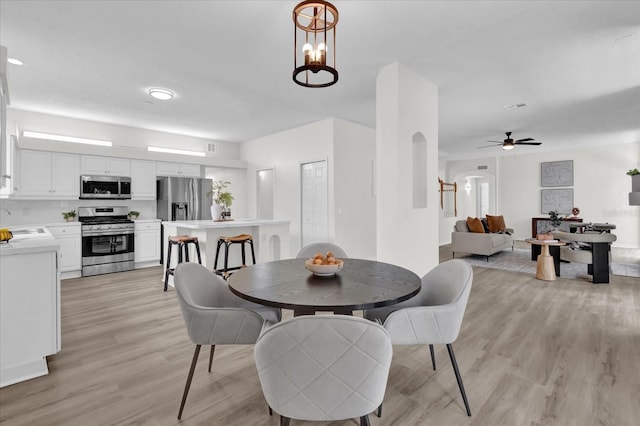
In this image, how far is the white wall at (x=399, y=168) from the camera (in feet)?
11.5

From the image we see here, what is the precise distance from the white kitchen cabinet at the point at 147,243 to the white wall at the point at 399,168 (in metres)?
4.63

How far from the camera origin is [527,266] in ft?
19.1

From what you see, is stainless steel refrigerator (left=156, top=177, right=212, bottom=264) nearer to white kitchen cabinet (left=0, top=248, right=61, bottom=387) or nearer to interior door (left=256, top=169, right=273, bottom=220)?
interior door (left=256, top=169, right=273, bottom=220)

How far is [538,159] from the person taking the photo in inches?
364

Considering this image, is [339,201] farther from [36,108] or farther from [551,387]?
[36,108]

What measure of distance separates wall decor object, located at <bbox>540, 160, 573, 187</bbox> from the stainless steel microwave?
10827 mm

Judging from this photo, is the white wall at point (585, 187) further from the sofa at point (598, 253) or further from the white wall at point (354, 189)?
the sofa at point (598, 253)

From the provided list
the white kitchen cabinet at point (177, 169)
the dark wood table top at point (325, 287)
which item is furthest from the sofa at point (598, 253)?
the white kitchen cabinet at point (177, 169)

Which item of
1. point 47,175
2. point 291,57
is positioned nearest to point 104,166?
point 47,175

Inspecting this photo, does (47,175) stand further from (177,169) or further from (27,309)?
(27,309)

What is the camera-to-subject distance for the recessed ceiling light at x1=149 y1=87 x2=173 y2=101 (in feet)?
14.0

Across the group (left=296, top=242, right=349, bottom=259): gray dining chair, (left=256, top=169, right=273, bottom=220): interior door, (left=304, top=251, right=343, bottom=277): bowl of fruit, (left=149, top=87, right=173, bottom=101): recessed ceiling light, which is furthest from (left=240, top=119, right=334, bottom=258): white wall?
(left=304, top=251, right=343, bottom=277): bowl of fruit

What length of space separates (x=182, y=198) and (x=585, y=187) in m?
10.5

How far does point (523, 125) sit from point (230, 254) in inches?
247
